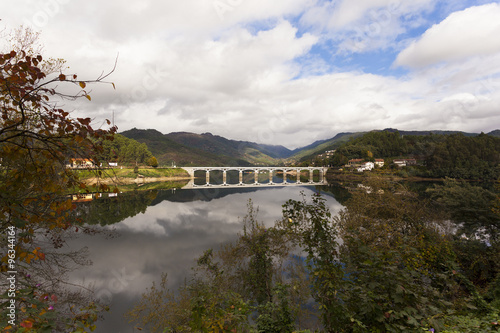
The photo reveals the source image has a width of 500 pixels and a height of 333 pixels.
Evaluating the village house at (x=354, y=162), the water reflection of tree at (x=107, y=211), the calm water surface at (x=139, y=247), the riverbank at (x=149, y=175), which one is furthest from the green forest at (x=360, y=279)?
the village house at (x=354, y=162)

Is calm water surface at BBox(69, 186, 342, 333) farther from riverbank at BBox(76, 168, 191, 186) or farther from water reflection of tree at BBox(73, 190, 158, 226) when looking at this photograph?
riverbank at BBox(76, 168, 191, 186)

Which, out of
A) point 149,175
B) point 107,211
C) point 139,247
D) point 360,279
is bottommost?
point 139,247

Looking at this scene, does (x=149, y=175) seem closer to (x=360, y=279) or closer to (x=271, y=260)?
(x=271, y=260)

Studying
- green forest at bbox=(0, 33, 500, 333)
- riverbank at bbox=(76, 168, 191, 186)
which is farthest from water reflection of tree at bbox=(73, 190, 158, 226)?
riverbank at bbox=(76, 168, 191, 186)

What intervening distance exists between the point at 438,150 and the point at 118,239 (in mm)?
101311

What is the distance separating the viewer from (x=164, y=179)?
92312 mm

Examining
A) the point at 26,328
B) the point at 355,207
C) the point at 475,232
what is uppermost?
the point at 26,328

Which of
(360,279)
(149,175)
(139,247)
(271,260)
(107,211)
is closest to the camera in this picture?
(360,279)

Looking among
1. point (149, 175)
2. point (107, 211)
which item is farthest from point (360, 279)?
point (149, 175)

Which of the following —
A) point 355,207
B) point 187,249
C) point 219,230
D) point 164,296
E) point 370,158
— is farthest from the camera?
point 370,158

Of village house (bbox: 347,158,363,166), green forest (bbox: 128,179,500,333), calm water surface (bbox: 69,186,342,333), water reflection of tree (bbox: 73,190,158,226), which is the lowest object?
calm water surface (bbox: 69,186,342,333)

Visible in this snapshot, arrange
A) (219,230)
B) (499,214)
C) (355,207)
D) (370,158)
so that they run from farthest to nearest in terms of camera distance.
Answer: (370,158)
(219,230)
(355,207)
(499,214)

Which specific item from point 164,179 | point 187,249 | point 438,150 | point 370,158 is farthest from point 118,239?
point 370,158

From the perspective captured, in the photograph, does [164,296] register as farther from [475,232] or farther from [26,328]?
[475,232]
